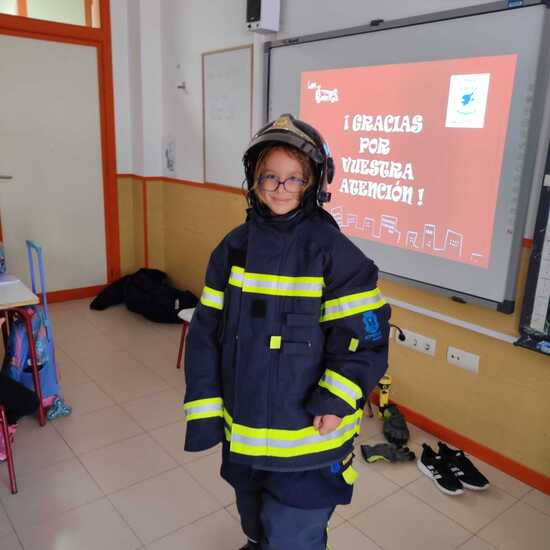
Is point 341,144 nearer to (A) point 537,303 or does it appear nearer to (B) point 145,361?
(A) point 537,303

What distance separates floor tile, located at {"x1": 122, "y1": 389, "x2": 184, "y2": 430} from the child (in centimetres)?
138

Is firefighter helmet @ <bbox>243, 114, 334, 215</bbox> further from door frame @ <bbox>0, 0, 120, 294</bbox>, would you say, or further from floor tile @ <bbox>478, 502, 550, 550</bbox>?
door frame @ <bbox>0, 0, 120, 294</bbox>

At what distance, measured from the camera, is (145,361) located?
3.32 meters

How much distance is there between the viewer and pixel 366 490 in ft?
7.11

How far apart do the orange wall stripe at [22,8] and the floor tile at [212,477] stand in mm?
3300

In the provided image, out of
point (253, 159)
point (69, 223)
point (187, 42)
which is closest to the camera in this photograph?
point (253, 159)

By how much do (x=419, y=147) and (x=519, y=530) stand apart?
5.10ft

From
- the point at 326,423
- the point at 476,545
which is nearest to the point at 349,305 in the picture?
the point at 326,423

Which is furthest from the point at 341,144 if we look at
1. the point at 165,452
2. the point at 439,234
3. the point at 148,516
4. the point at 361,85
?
the point at 148,516

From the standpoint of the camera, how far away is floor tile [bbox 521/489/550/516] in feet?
6.83

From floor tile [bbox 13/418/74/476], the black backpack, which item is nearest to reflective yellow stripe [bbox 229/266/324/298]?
floor tile [bbox 13/418/74/476]

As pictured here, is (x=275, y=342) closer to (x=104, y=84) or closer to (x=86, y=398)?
(x=86, y=398)

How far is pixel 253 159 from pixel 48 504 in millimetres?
1540

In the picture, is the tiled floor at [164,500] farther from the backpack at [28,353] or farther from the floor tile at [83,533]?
the backpack at [28,353]
